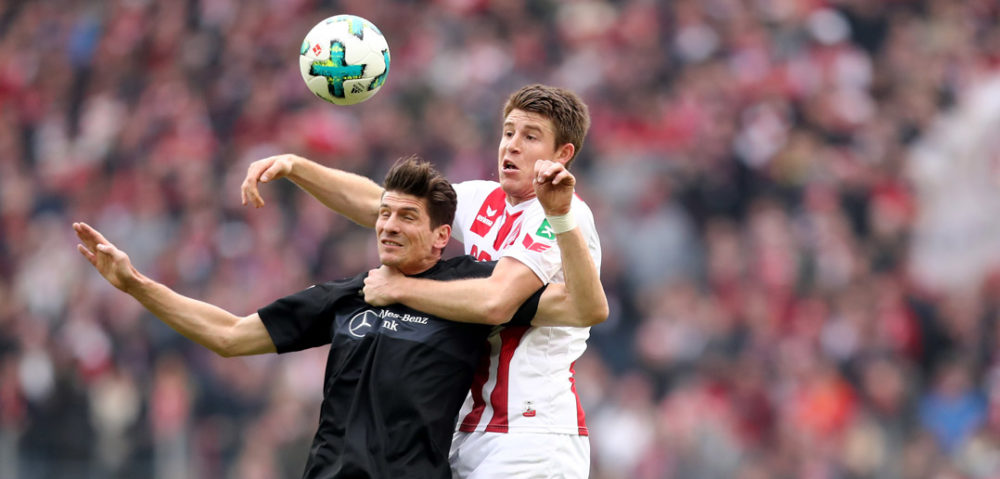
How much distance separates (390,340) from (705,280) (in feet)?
25.1

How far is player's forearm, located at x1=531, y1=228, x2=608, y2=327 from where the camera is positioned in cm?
554

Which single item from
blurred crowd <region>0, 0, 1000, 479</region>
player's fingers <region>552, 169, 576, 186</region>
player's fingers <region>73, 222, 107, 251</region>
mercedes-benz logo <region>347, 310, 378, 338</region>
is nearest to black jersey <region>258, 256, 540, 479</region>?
mercedes-benz logo <region>347, 310, 378, 338</region>

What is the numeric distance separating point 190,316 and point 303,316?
0.51 m

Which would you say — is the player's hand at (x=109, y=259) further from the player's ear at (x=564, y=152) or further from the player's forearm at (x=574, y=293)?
the player's ear at (x=564, y=152)

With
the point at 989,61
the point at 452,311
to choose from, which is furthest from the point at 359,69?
the point at 989,61

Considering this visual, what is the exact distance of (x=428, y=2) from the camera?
17.4 metres

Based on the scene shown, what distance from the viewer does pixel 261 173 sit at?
596 cm

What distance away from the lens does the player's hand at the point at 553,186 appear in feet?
17.6

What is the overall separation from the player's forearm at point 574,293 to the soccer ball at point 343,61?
4.43ft

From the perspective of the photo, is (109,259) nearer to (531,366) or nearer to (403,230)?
(403,230)

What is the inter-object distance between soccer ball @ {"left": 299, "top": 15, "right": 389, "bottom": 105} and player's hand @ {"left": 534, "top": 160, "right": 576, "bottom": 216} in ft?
4.07

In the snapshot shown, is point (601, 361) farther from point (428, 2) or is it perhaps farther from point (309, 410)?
point (428, 2)

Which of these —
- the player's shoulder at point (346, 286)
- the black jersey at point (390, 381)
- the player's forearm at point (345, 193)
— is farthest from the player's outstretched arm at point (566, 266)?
the player's forearm at point (345, 193)

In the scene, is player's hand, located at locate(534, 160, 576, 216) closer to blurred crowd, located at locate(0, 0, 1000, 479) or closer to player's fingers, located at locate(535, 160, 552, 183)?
player's fingers, located at locate(535, 160, 552, 183)
